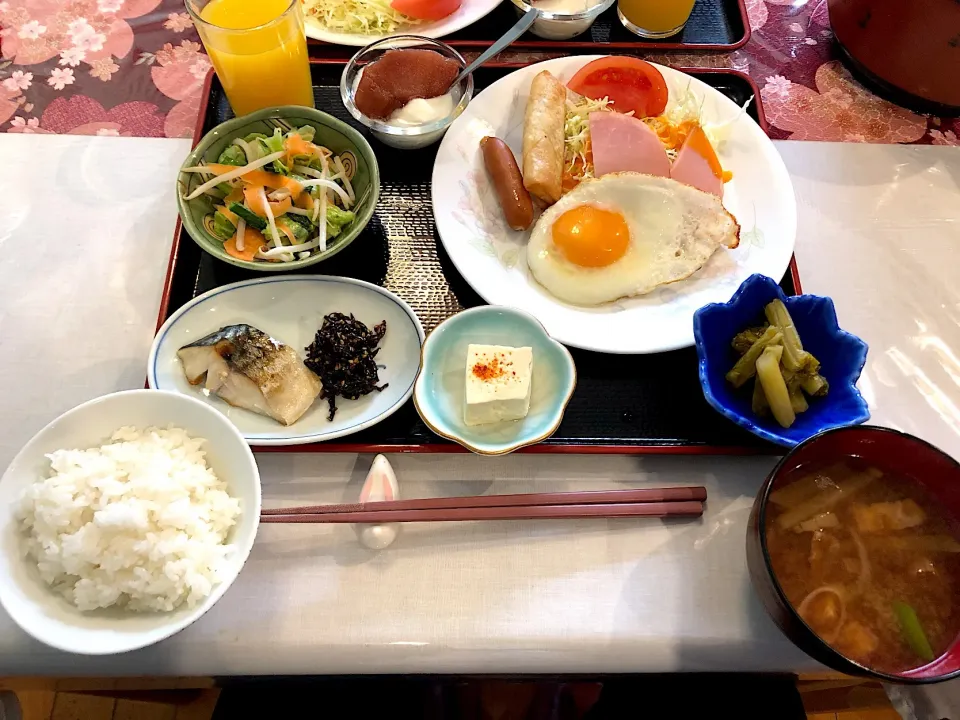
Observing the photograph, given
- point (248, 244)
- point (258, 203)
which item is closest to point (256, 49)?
point (258, 203)

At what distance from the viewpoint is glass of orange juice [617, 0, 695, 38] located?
98.8 inches

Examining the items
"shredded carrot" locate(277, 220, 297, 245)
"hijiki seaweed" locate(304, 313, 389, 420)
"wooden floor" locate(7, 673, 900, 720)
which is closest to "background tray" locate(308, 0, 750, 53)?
"shredded carrot" locate(277, 220, 297, 245)

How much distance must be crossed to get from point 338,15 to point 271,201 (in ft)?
3.33

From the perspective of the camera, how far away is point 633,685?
1881 millimetres

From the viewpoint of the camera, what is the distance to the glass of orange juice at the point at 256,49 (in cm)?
206

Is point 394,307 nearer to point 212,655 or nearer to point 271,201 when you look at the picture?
point 271,201

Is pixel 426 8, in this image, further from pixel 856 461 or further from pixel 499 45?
pixel 856 461

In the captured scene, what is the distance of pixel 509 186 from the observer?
7.06 ft

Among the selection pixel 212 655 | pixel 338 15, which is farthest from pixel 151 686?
pixel 338 15

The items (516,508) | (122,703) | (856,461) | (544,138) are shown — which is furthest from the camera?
(544,138)

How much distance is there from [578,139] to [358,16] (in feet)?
3.33

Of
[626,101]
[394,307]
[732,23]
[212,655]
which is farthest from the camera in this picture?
[732,23]

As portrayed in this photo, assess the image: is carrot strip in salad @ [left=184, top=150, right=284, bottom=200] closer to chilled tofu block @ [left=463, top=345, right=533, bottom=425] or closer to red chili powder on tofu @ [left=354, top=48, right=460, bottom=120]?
red chili powder on tofu @ [left=354, top=48, right=460, bottom=120]

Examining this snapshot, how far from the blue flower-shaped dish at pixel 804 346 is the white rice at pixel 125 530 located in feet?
4.15
